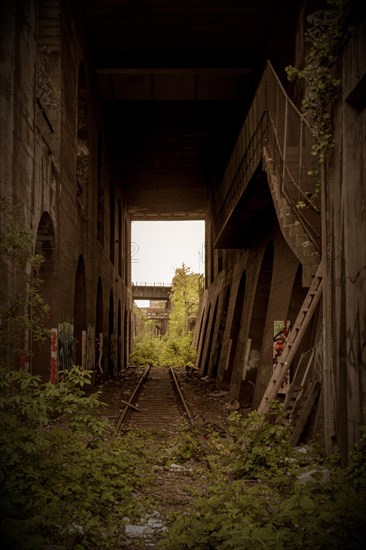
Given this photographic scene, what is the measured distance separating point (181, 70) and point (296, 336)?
1314 centimetres

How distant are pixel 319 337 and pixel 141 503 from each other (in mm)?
3443

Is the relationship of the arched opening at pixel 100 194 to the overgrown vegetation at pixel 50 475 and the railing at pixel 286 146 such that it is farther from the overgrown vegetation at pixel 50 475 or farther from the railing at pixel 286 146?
the overgrown vegetation at pixel 50 475

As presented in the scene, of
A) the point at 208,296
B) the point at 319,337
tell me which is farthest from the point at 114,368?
the point at 319,337

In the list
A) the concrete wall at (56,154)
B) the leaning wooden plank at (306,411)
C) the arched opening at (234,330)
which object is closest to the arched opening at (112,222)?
the concrete wall at (56,154)

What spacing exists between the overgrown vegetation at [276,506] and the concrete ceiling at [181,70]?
10475 mm

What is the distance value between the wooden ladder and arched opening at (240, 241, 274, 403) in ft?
20.6

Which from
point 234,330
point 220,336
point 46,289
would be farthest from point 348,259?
point 220,336

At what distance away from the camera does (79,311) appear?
16344 millimetres

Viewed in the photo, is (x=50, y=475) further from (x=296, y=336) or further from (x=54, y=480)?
(x=296, y=336)

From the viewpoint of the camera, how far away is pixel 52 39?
40.6ft

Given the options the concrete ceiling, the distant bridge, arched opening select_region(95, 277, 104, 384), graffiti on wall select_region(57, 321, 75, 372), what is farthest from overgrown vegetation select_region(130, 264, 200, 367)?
graffiti on wall select_region(57, 321, 75, 372)

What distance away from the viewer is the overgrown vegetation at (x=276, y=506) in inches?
162

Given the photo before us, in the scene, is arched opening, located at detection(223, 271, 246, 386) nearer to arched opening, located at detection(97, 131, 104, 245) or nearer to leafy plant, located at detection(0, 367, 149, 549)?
arched opening, located at detection(97, 131, 104, 245)

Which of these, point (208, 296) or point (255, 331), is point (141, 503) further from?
point (208, 296)
